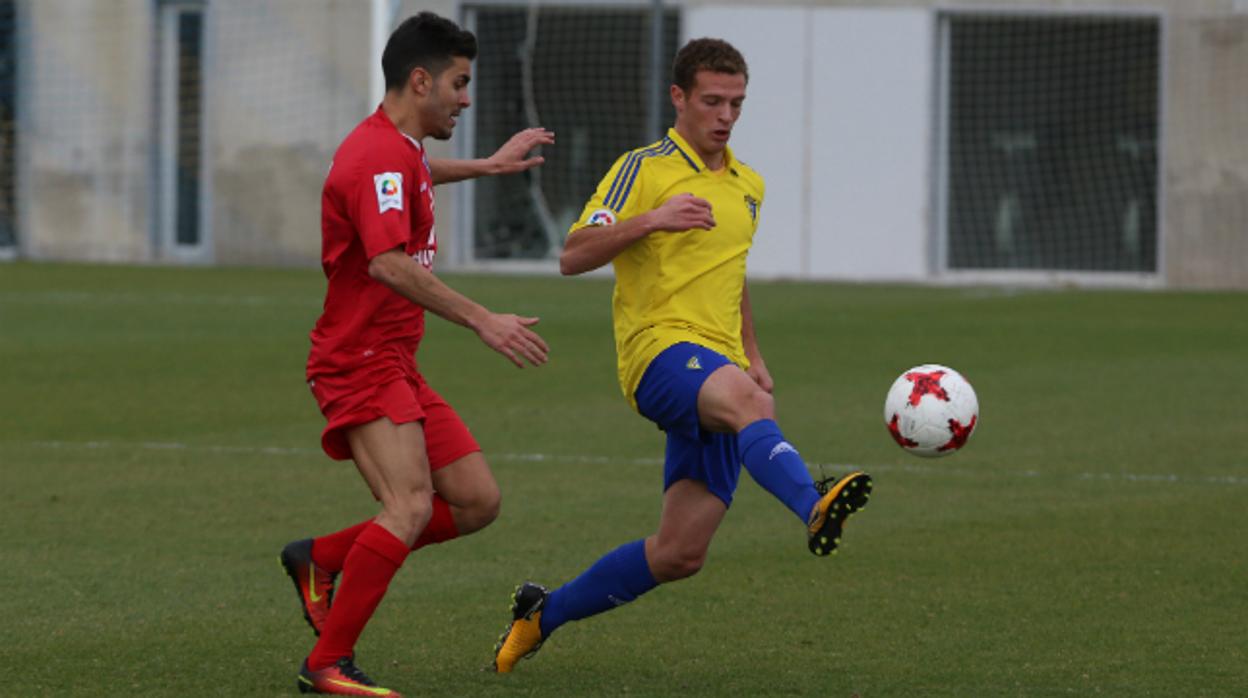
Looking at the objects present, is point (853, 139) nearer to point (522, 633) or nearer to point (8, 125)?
point (8, 125)

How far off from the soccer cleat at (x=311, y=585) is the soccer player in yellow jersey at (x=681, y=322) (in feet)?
1.66

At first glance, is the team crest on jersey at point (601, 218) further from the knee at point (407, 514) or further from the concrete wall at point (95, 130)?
the concrete wall at point (95, 130)

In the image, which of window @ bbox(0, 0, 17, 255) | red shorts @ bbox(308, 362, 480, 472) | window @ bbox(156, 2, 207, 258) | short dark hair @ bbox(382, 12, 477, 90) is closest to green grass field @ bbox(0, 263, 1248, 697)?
red shorts @ bbox(308, 362, 480, 472)

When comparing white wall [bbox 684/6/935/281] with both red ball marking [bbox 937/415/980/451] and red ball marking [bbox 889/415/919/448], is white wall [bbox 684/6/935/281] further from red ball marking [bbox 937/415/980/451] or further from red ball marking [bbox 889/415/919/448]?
red ball marking [bbox 937/415/980/451]

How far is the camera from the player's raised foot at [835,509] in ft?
17.5

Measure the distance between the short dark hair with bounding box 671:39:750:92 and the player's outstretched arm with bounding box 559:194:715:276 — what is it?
41 centimetres

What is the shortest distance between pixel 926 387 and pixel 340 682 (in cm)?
208

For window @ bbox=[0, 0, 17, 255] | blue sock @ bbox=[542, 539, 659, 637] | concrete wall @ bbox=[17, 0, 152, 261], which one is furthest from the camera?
concrete wall @ bbox=[17, 0, 152, 261]

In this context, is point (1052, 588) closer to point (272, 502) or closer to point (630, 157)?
point (630, 157)

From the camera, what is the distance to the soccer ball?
21.4ft

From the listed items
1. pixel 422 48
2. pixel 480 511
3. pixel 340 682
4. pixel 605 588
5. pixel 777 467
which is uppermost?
pixel 422 48

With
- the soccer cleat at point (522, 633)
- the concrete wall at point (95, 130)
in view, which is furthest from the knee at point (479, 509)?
the concrete wall at point (95, 130)

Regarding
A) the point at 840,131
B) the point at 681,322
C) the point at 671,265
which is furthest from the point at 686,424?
the point at 840,131

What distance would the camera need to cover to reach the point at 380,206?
5.50m
